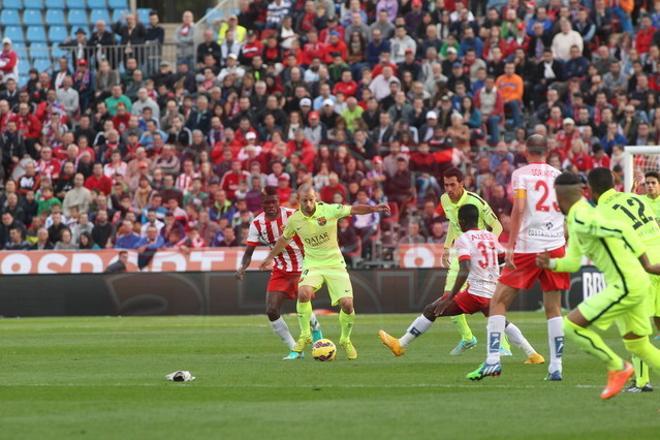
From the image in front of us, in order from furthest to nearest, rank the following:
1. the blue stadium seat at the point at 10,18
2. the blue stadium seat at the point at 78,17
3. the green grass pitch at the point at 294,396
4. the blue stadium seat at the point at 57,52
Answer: the blue stadium seat at the point at 78,17 → the blue stadium seat at the point at 10,18 → the blue stadium seat at the point at 57,52 → the green grass pitch at the point at 294,396

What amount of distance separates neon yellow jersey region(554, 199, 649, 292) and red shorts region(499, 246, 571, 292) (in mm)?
2399

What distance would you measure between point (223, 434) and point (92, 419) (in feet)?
4.81

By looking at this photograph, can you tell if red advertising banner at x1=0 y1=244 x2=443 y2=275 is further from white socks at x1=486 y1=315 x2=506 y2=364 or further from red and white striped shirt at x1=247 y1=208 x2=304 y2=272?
white socks at x1=486 y1=315 x2=506 y2=364

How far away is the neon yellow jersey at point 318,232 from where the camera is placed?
1747 centimetres

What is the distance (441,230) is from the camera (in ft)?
93.6

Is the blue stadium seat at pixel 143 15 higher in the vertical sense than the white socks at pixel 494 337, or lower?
higher

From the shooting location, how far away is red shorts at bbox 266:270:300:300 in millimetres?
18344

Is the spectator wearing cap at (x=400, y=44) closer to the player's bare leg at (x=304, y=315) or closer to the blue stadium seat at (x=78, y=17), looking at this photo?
the blue stadium seat at (x=78, y=17)

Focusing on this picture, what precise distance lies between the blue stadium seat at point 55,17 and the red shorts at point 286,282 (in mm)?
23525

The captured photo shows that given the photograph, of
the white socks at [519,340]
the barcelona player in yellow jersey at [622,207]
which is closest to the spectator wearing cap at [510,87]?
the white socks at [519,340]

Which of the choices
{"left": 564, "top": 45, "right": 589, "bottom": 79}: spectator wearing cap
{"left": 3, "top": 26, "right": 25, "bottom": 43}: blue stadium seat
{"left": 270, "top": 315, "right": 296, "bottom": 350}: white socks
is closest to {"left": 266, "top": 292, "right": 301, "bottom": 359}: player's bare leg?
{"left": 270, "top": 315, "right": 296, "bottom": 350}: white socks

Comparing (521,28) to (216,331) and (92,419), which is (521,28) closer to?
(216,331)

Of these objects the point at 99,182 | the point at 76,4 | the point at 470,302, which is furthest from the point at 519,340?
the point at 76,4

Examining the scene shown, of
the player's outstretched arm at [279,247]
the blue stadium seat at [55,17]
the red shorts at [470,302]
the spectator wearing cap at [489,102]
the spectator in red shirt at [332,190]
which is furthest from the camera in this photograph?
the blue stadium seat at [55,17]
